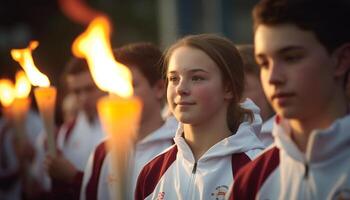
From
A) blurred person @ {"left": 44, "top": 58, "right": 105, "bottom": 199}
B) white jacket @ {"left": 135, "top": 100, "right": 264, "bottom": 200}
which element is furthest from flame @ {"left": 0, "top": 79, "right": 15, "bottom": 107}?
white jacket @ {"left": 135, "top": 100, "right": 264, "bottom": 200}

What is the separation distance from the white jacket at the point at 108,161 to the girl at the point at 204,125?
852mm

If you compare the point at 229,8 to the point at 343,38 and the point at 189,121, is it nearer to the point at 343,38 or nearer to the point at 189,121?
the point at 189,121

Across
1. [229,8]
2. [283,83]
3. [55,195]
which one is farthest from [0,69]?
[283,83]

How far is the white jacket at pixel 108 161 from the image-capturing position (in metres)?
5.64

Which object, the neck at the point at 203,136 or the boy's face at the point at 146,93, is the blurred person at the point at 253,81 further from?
the neck at the point at 203,136

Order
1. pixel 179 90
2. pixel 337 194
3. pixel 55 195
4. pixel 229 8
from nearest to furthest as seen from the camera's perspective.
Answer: pixel 337 194 → pixel 179 90 → pixel 55 195 → pixel 229 8

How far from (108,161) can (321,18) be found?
299 centimetres

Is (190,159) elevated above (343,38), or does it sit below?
below

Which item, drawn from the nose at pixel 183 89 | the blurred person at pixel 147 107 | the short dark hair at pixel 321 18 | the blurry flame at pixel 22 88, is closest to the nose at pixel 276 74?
the short dark hair at pixel 321 18

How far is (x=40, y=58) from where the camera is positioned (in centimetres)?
2086

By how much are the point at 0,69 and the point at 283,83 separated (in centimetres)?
1741

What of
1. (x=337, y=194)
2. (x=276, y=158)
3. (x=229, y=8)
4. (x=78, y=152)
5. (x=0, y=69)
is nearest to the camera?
(x=337, y=194)

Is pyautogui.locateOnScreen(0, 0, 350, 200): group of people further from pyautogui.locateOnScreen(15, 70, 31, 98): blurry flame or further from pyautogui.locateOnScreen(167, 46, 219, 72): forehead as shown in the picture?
pyautogui.locateOnScreen(15, 70, 31, 98): blurry flame

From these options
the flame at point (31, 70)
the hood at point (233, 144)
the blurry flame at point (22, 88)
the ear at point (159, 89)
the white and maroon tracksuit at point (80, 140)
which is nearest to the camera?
the hood at point (233, 144)
